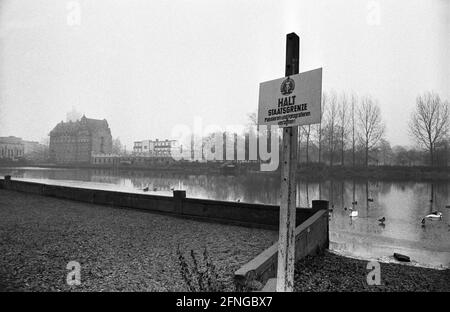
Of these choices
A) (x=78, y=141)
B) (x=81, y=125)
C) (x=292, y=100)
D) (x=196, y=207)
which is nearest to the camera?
(x=292, y=100)

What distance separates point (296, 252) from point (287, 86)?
4.37 m

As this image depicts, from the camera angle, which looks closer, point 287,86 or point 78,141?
point 287,86

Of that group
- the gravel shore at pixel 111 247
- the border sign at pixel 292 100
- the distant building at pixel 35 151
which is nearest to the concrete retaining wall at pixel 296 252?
the gravel shore at pixel 111 247

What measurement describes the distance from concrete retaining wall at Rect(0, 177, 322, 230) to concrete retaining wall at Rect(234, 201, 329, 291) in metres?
0.88

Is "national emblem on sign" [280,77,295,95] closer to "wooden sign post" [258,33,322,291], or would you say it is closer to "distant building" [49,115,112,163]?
"wooden sign post" [258,33,322,291]

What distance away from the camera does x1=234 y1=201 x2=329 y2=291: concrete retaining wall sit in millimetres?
3723

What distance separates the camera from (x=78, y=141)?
10125 cm

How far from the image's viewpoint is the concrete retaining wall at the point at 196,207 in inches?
390

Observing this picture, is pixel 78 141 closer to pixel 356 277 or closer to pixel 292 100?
pixel 356 277

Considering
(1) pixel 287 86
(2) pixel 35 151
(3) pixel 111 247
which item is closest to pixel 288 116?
(1) pixel 287 86

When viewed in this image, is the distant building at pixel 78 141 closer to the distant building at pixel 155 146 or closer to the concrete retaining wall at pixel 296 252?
the distant building at pixel 155 146
